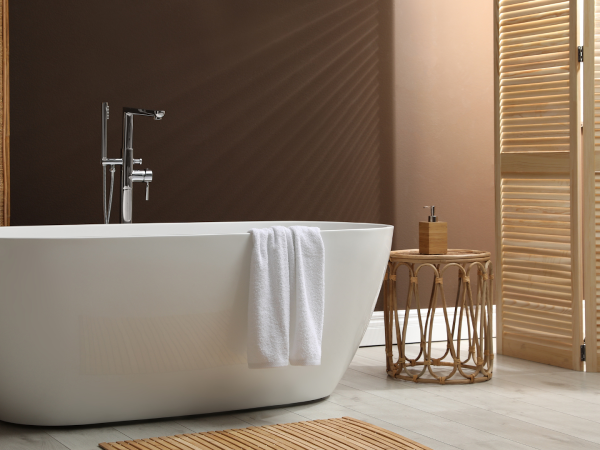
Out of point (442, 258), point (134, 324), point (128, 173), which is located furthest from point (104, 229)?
point (442, 258)

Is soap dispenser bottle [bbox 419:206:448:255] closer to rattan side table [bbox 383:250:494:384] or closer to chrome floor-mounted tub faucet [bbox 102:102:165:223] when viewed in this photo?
rattan side table [bbox 383:250:494:384]

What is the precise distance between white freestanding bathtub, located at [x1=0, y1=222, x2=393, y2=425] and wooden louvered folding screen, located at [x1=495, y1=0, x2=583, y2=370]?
1053mm

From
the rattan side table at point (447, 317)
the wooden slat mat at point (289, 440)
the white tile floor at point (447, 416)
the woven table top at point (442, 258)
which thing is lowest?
the white tile floor at point (447, 416)

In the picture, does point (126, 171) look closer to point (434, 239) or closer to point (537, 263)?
point (434, 239)

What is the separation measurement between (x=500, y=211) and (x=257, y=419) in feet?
5.04

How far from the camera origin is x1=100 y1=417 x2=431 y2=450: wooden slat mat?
2188 millimetres

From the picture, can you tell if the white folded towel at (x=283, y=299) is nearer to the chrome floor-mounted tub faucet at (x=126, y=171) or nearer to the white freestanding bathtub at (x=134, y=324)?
the white freestanding bathtub at (x=134, y=324)

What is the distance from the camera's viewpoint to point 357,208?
3846 millimetres

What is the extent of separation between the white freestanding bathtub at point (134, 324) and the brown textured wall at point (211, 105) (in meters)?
1.06

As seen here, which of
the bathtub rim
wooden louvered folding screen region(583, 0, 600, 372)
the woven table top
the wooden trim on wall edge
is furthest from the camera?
the wooden trim on wall edge

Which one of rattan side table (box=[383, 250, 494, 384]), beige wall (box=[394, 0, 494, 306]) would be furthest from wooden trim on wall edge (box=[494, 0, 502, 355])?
beige wall (box=[394, 0, 494, 306])

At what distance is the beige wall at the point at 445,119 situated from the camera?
12.9 ft

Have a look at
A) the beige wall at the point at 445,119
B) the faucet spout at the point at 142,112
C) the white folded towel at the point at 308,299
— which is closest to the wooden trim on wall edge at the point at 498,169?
the beige wall at the point at 445,119

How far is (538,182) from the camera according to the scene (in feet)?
10.7
